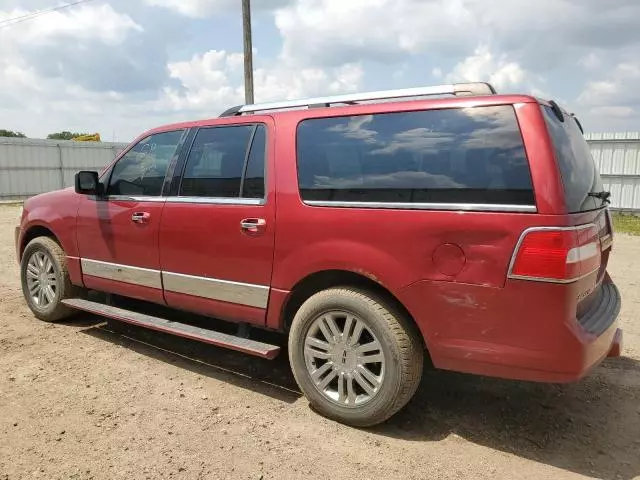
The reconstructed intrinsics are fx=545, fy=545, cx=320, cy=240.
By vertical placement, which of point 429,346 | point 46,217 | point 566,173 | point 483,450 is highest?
point 566,173

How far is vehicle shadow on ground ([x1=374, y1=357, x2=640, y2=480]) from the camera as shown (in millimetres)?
3033

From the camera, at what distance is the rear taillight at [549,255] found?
2.63 meters

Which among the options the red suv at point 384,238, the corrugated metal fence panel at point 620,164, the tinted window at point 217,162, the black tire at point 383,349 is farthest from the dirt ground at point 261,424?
the corrugated metal fence panel at point 620,164

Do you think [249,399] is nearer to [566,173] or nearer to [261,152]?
[261,152]

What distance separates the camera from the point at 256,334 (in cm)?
485

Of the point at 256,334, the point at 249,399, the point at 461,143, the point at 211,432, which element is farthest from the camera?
the point at 256,334

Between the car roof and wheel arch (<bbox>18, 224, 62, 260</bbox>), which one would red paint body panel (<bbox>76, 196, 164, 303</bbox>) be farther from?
the car roof

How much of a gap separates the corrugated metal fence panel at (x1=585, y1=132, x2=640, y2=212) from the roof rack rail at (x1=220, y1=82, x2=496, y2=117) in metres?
14.4

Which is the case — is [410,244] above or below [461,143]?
below

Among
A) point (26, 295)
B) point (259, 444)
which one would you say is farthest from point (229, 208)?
point (26, 295)

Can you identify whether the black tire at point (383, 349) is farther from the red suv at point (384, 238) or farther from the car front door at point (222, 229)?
the car front door at point (222, 229)

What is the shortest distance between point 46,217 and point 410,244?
3.83m

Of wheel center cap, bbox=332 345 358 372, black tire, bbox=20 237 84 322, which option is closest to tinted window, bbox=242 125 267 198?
wheel center cap, bbox=332 345 358 372

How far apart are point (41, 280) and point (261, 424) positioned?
3.16 meters
